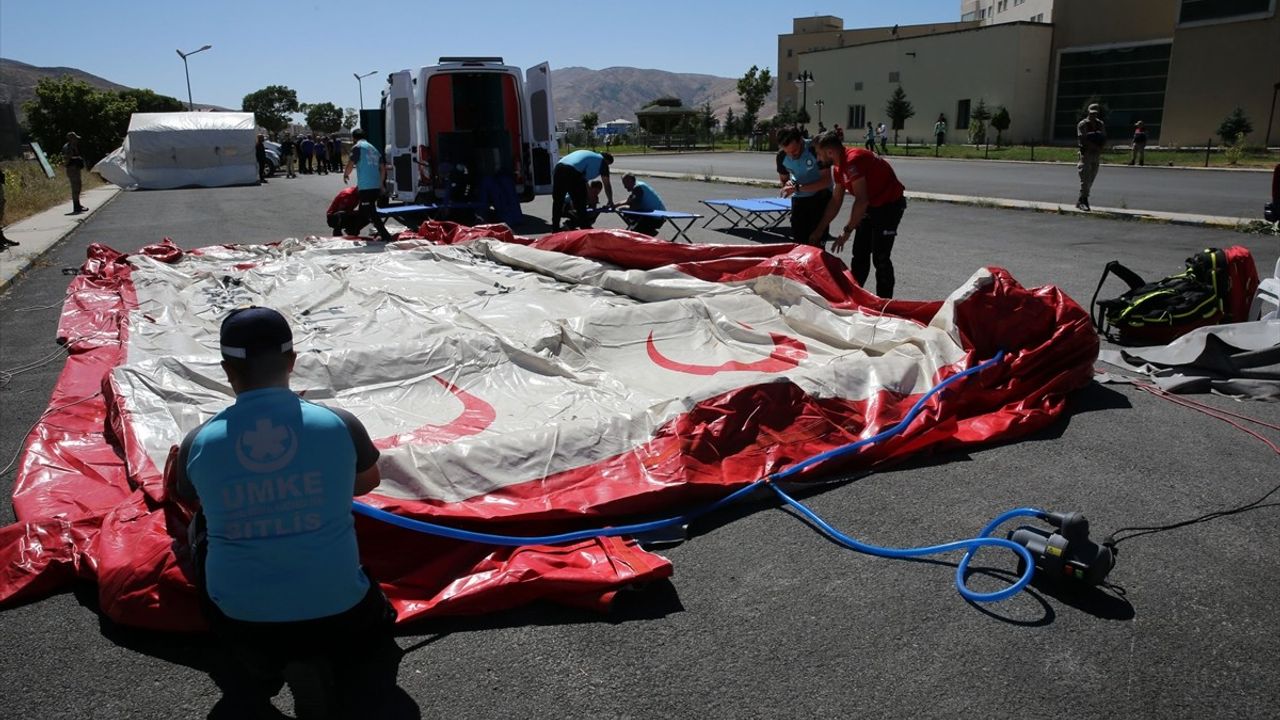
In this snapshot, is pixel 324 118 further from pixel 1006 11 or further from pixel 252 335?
pixel 252 335

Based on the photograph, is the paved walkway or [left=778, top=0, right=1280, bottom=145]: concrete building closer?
the paved walkway

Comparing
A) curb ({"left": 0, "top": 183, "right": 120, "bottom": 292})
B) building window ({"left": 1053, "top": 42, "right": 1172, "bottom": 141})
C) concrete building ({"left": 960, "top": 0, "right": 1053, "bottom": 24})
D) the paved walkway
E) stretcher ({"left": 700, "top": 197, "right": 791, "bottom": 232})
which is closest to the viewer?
curb ({"left": 0, "top": 183, "right": 120, "bottom": 292})

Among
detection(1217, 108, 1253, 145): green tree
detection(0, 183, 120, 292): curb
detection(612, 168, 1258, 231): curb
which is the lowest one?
detection(0, 183, 120, 292): curb

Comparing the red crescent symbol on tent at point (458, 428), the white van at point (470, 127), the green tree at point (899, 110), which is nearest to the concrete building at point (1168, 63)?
the green tree at point (899, 110)

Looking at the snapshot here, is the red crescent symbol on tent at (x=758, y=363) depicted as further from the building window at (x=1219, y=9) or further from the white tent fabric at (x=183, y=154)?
the building window at (x=1219, y=9)

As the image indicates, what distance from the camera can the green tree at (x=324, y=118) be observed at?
102 m

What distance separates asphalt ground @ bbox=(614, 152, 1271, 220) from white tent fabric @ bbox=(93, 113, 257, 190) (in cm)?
1655

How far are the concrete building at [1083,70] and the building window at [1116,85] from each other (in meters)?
0.05

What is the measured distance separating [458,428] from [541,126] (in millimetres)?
10436

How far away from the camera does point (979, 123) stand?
1841 inches

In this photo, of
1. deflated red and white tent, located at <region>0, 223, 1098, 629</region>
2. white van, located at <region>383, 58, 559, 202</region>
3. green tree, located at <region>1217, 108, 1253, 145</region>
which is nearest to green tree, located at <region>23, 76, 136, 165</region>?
white van, located at <region>383, 58, 559, 202</region>

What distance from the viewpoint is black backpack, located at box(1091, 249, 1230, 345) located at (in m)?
6.05

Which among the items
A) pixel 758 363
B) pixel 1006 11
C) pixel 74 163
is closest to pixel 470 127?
pixel 74 163

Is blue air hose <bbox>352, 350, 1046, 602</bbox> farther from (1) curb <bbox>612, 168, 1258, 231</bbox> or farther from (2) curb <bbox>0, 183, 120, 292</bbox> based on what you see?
(1) curb <bbox>612, 168, 1258, 231</bbox>
